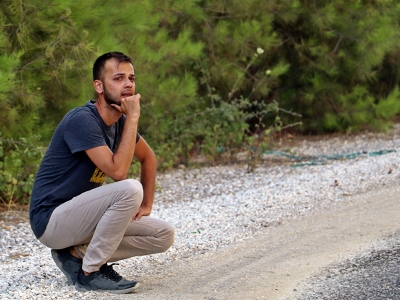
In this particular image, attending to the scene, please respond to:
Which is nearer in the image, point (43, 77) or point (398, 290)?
point (398, 290)

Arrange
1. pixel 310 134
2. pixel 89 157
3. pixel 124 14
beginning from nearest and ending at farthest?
pixel 89 157, pixel 124 14, pixel 310 134

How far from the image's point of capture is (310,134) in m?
13.3

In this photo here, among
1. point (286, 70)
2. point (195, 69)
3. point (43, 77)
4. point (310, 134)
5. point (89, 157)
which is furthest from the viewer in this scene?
point (310, 134)

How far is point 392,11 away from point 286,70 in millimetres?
2193

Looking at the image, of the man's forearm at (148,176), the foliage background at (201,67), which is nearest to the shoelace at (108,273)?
the man's forearm at (148,176)

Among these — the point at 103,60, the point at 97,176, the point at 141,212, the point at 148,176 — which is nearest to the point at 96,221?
the point at 97,176

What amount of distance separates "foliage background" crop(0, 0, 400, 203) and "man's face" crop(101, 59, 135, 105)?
2347 mm

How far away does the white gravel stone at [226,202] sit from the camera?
5012 millimetres

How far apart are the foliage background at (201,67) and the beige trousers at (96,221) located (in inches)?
99.7

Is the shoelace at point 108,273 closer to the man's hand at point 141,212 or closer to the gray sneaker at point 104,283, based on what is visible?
the gray sneaker at point 104,283

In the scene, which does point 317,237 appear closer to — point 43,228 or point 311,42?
point 43,228

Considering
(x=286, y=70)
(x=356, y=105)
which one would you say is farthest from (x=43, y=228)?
(x=356, y=105)

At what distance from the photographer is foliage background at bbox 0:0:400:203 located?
7.32 m

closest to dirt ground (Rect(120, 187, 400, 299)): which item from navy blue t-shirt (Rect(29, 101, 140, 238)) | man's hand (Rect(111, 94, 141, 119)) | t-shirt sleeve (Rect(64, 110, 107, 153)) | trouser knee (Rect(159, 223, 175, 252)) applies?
trouser knee (Rect(159, 223, 175, 252))
